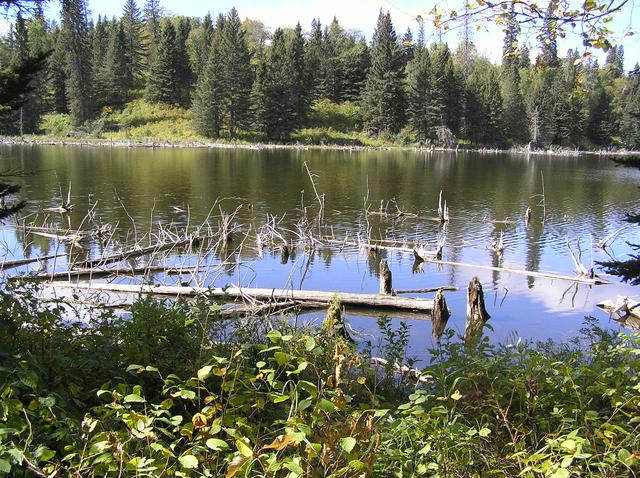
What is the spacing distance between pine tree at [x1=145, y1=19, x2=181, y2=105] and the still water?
34075 mm

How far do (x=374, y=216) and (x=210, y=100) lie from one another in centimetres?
5756

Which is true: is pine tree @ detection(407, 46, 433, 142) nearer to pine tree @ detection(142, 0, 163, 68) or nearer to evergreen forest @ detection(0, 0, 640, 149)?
evergreen forest @ detection(0, 0, 640, 149)

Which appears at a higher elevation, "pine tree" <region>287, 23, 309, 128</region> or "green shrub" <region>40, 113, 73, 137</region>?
"pine tree" <region>287, 23, 309, 128</region>

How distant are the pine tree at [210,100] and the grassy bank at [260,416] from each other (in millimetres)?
78095

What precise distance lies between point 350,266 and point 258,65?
77661 millimetres

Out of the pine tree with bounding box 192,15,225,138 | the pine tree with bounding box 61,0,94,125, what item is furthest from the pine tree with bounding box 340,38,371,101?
the pine tree with bounding box 61,0,94,125

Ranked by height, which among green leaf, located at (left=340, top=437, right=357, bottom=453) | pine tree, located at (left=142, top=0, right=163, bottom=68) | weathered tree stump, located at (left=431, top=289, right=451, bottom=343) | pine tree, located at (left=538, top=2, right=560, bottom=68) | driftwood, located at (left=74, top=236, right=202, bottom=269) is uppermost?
pine tree, located at (left=142, top=0, right=163, bottom=68)

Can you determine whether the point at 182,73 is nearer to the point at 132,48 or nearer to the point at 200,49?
the point at 200,49

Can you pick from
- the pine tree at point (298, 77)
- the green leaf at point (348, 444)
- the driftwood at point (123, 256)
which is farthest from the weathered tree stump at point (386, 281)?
the pine tree at point (298, 77)

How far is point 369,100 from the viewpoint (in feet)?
301

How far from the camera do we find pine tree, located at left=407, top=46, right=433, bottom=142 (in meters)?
91.6

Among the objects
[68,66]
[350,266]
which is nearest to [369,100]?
[68,66]

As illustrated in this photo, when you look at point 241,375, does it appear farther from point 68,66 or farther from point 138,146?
point 68,66

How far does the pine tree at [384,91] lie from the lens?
90.6 m
